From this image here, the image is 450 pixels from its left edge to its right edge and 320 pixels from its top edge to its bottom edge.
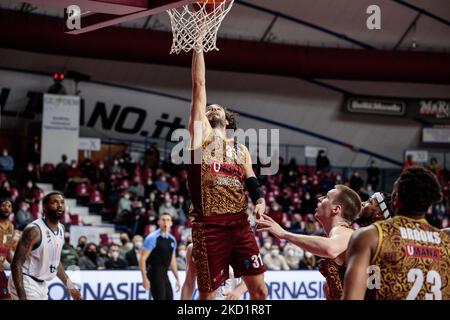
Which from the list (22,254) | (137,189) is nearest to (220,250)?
(22,254)

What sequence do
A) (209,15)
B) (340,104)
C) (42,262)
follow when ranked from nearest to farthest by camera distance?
(209,15) < (42,262) < (340,104)

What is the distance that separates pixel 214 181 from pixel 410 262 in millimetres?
2754

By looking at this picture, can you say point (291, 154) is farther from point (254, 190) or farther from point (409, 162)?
point (254, 190)

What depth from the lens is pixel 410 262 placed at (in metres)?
4.01

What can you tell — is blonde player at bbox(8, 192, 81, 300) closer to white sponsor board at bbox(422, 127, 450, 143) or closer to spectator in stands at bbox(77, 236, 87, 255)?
spectator in stands at bbox(77, 236, 87, 255)

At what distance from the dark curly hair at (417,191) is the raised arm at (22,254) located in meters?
4.73

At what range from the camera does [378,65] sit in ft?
84.5

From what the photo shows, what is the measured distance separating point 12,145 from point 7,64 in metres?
2.86

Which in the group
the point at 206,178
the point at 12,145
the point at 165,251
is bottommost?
the point at 165,251
